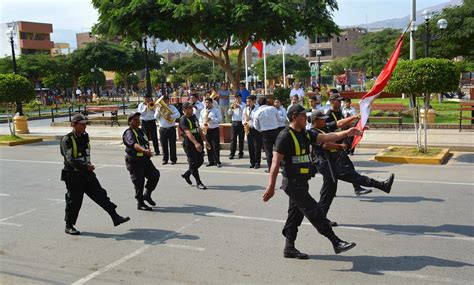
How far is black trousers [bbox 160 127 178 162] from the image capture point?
1287 cm

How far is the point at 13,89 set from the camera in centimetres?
1886

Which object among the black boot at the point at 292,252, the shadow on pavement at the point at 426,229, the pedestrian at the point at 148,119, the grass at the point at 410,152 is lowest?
the shadow on pavement at the point at 426,229

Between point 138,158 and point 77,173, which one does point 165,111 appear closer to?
point 138,158

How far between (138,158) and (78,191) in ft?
4.30

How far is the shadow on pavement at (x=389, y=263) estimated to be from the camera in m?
5.42

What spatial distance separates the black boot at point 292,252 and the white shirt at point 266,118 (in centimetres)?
503

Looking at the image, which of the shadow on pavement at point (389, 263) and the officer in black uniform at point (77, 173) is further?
the officer in black uniform at point (77, 173)

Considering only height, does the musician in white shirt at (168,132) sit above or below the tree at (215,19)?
below

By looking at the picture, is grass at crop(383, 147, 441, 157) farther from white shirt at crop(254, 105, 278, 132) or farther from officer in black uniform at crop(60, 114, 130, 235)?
officer in black uniform at crop(60, 114, 130, 235)

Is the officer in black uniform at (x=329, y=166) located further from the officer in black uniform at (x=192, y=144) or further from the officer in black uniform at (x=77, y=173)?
the officer in black uniform at (x=192, y=144)

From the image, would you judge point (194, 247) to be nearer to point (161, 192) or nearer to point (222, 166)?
point (161, 192)

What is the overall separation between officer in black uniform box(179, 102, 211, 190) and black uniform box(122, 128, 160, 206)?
1.44 metres

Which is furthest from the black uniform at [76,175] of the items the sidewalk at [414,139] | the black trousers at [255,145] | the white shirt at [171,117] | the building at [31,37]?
the building at [31,37]

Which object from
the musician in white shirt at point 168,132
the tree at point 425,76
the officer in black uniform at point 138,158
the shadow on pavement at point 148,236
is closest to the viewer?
the shadow on pavement at point 148,236
